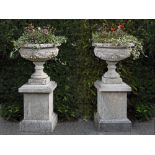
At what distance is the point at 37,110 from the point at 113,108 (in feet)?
3.82

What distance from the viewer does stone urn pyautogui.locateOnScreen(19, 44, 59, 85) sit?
20.4 ft

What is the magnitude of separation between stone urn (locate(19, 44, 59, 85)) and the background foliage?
0.61 metres

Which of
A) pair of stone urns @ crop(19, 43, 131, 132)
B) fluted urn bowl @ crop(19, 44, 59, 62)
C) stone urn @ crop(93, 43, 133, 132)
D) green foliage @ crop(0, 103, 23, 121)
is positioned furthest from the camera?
green foliage @ crop(0, 103, 23, 121)

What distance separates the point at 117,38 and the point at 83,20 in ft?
2.74

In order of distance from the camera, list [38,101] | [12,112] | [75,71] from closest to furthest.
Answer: [38,101], [12,112], [75,71]

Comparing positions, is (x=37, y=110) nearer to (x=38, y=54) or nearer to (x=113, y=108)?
(x=38, y=54)

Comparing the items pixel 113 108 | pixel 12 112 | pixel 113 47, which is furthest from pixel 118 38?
pixel 12 112

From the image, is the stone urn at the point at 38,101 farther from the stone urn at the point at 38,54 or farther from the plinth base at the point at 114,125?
the plinth base at the point at 114,125

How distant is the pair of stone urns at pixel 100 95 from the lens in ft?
20.8

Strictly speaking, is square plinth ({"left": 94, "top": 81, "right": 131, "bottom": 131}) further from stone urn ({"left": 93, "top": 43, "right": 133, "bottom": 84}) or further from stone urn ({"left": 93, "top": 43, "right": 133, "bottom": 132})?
stone urn ({"left": 93, "top": 43, "right": 133, "bottom": 84})

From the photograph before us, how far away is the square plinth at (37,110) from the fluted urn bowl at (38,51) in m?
0.45

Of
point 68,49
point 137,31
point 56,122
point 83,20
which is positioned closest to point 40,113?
point 56,122

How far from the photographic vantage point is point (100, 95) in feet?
21.6

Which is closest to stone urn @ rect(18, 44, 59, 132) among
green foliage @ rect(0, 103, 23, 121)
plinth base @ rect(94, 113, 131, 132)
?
green foliage @ rect(0, 103, 23, 121)
